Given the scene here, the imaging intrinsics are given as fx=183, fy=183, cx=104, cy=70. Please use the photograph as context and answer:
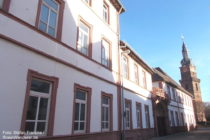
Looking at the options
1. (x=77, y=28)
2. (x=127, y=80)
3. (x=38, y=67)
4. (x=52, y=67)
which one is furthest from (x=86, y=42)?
(x=127, y=80)

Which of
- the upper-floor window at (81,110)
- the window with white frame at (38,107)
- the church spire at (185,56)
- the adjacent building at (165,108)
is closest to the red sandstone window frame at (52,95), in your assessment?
the window with white frame at (38,107)

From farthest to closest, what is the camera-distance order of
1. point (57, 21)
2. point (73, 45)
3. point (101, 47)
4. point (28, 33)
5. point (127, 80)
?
point (127, 80) → point (101, 47) → point (73, 45) → point (57, 21) → point (28, 33)

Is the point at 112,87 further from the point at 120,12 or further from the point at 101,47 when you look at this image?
the point at 120,12

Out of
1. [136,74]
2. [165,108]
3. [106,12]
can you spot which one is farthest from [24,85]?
[165,108]

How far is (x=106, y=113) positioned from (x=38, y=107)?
16.9 feet

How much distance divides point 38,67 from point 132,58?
37.4 ft

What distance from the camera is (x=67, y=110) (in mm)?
7871

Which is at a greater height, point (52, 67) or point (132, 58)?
point (132, 58)

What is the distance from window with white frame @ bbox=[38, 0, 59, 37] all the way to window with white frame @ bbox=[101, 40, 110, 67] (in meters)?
4.26

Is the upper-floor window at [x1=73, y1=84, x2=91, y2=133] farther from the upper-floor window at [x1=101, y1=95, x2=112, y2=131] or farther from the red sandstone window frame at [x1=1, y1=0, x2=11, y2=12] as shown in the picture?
the red sandstone window frame at [x1=1, y1=0, x2=11, y2=12]

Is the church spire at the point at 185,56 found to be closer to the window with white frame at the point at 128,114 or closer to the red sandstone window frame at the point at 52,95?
the window with white frame at the point at 128,114

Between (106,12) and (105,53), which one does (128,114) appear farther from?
(106,12)

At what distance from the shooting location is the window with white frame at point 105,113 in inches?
416

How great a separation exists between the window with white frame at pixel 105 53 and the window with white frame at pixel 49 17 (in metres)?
4.26
